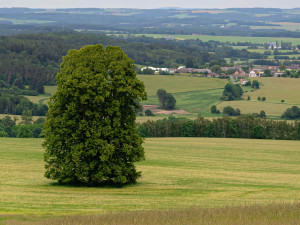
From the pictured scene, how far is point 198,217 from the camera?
2252cm

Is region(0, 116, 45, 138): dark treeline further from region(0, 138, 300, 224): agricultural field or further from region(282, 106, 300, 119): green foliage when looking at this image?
region(282, 106, 300, 119): green foliage

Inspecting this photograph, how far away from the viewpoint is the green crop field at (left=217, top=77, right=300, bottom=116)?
418ft

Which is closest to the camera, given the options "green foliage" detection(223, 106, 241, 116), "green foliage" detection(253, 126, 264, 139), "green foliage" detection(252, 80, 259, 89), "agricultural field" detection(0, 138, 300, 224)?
"agricultural field" detection(0, 138, 300, 224)

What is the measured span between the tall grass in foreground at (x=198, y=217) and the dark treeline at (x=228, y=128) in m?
62.9

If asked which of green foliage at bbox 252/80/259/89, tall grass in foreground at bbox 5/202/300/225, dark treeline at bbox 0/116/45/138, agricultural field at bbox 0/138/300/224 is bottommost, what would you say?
dark treeline at bbox 0/116/45/138

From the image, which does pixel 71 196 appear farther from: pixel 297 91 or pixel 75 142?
pixel 297 91

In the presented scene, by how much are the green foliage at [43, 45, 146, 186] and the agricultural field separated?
3.89 feet

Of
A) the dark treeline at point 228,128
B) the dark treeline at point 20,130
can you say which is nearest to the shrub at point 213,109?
the dark treeline at point 228,128

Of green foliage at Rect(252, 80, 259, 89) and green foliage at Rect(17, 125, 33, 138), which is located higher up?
green foliage at Rect(252, 80, 259, 89)

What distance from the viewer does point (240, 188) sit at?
35375 millimetres

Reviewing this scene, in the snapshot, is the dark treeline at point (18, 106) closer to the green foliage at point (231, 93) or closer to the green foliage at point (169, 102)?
the green foliage at point (169, 102)

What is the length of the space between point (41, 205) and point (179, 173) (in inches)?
772

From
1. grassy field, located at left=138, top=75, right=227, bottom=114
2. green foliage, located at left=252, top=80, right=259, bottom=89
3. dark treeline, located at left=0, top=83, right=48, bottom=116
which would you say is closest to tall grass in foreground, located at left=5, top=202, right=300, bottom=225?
dark treeline, located at left=0, top=83, right=48, bottom=116

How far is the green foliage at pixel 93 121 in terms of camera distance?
115ft
